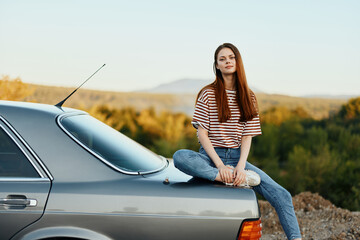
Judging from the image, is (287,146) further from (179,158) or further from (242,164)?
(179,158)

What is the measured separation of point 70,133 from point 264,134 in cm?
1079

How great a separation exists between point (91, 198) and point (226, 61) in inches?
59.5

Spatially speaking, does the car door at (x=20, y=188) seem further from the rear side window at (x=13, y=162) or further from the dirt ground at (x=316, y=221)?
the dirt ground at (x=316, y=221)

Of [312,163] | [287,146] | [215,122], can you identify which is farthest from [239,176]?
[287,146]

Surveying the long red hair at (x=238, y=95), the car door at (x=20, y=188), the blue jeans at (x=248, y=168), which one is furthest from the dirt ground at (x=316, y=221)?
the car door at (x=20, y=188)

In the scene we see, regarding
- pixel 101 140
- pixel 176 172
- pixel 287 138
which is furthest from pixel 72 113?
pixel 287 138

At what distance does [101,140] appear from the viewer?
2.83 m

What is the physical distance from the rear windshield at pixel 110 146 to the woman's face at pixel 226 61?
848 millimetres

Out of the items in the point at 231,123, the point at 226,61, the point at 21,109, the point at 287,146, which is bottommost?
the point at 287,146

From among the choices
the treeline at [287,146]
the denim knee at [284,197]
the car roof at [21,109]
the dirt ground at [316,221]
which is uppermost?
the car roof at [21,109]

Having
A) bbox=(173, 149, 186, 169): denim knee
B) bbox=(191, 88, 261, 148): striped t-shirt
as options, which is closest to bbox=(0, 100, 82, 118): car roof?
bbox=(173, 149, 186, 169): denim knee

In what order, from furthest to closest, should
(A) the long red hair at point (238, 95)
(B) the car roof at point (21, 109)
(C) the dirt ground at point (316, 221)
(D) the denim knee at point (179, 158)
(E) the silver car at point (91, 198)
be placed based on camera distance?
1. (C) the dirt ground at point (316, 221)
2. (A) the long red hair at point (238, 95)
3. (D) the denim knee at point (179, 158)
4. (B) the car roof at point (21, 109)
5. (E) the silver car at point (91, 198)

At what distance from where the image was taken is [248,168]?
3.02 meters

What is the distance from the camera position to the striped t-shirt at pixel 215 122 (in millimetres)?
3098
